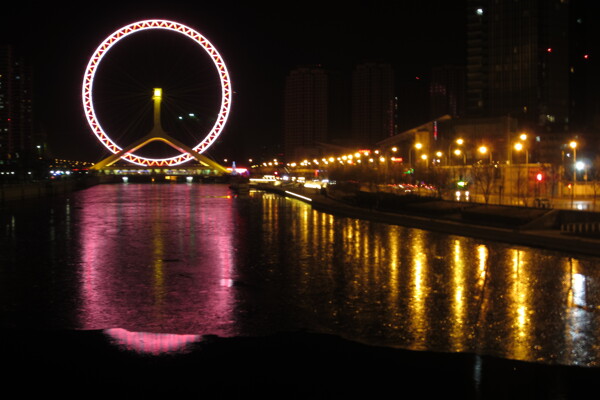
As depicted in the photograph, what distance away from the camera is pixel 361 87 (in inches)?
6580

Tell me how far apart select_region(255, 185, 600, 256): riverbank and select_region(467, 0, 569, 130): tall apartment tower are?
3327 inches

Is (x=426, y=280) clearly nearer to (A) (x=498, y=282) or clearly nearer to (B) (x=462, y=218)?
(A) (x=498, y=282)

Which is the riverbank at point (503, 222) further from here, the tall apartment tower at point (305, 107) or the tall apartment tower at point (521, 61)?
the tall apartment tower at point (305, 107)

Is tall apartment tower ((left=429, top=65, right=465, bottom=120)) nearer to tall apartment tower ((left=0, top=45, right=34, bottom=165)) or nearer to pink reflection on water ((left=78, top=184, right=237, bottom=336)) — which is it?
tall apartment tower ((left=0, top=45, right=34, bottom=165))

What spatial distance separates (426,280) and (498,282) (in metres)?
1.21

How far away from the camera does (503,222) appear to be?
22.4 meters

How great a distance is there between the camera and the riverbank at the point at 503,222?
18.3 m

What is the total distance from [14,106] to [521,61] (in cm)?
9841

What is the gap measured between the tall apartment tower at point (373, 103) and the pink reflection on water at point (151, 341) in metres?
157

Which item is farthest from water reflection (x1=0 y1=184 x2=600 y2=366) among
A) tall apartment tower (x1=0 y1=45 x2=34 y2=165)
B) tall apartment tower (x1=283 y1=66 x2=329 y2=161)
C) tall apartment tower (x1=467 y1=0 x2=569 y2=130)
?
tall apartment tower (x1=283 y1=66 x2=329 y2=161)

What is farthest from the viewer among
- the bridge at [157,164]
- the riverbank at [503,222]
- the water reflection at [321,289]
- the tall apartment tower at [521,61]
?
the tall apartment tower at [521,61]

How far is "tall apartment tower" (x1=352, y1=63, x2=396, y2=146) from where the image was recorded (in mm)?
164500

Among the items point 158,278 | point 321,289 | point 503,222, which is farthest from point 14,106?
point 321,289

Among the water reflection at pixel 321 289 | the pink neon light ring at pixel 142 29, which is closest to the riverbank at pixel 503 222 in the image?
the water reflection at pixel 321 289
